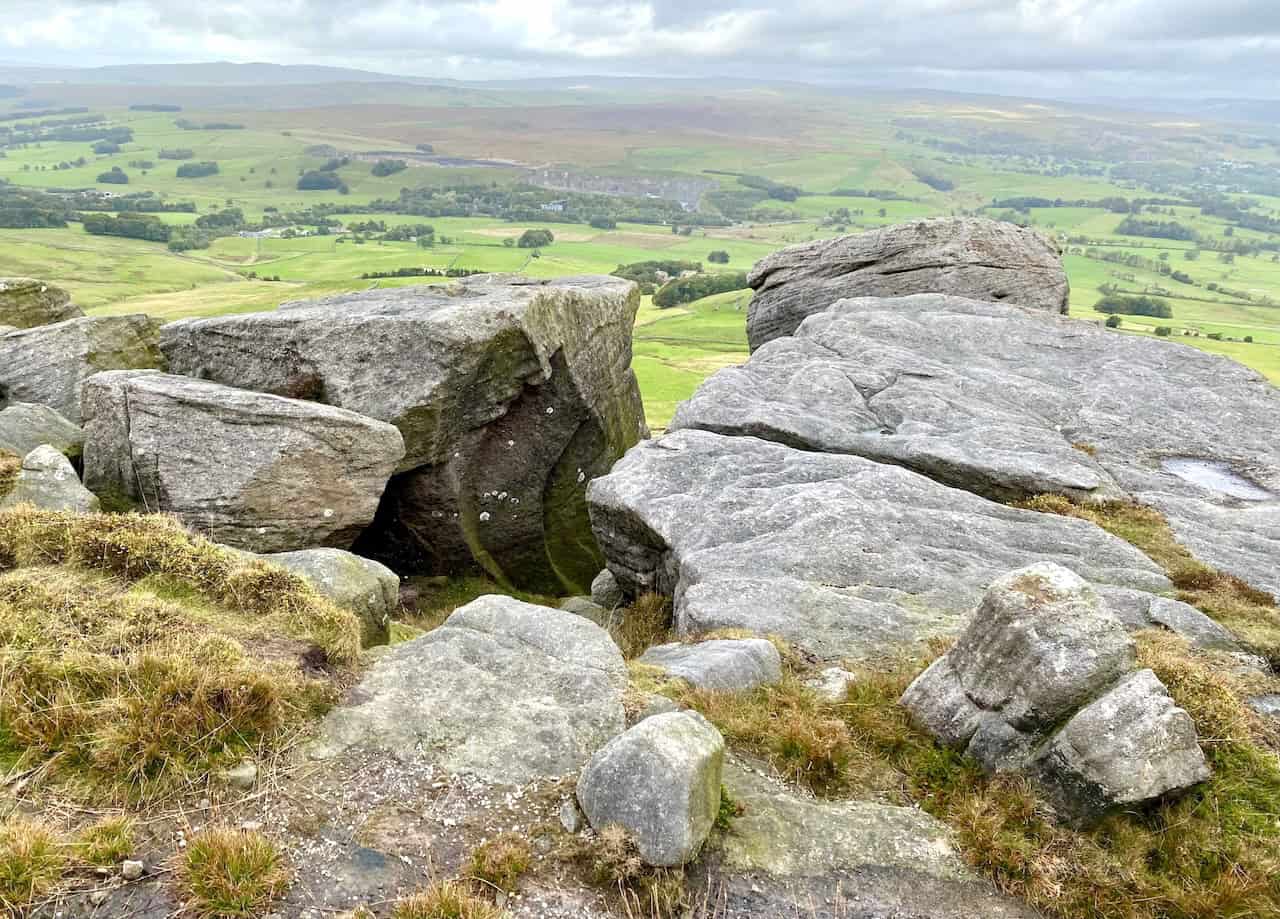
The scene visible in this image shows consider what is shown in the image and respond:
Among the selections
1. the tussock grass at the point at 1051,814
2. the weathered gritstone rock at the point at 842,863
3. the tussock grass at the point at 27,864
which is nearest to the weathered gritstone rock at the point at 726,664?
the tussock grass at the point at 1051,814

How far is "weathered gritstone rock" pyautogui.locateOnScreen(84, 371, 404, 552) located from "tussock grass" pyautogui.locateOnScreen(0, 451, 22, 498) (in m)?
1.74

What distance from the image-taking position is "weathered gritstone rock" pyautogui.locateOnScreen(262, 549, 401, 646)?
476 inches

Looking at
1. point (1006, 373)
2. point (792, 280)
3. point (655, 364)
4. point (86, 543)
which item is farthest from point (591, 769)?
point (655, 364)

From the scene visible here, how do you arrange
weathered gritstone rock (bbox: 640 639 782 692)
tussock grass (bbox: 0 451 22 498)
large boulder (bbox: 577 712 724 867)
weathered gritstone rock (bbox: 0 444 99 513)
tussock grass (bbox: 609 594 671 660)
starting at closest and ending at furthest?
large boulder (bbox: 577 712 724 867) < weathered gritstone rock (bbox: 640 639 782 692) < weathered gritstone rock (bbox: 0 444 99 513) < tussock grass (bbox: 609 594 671 660) < tussock grass (bbox: 0 451 22 498)

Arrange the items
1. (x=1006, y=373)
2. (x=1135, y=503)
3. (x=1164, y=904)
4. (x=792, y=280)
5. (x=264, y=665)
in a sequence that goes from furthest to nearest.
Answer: (x=792, y=280)
(x=1006, y=373)
(x=1135, y=503)
(x=264, y=665)
(x=1164, y=904)

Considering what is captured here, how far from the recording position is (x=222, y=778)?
782 centimetres

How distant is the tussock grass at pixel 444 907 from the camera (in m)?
6.61

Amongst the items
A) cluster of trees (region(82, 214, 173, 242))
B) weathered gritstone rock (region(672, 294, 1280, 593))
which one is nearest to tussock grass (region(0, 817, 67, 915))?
weathered gritstone rock (region(672, 294, 1280, 593))

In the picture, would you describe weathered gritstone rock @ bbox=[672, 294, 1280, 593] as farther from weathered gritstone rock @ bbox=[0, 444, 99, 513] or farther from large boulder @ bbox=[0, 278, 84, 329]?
large boulder @ bbox=[0, 278, 84, 329]

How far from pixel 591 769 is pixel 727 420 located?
13.3m

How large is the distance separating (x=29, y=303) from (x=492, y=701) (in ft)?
102

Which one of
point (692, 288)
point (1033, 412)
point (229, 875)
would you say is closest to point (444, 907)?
point (229, 875)

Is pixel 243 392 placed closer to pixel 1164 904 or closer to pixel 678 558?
pixel 678 558

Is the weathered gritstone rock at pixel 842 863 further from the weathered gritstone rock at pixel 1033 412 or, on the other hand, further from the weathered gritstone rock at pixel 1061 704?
the weathered gritstone rock at pixel 1033 412
